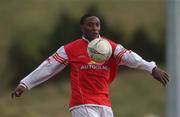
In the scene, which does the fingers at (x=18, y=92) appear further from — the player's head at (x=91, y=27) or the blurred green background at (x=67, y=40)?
the blurred green background at (x=67, y=40)

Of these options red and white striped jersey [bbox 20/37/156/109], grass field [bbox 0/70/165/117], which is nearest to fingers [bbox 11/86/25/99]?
red and white striped jersey [bbox 20/37/156/109]

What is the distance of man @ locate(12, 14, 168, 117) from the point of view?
11070mm

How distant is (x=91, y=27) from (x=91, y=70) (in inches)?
19.5

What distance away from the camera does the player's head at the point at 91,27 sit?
36.4 feet

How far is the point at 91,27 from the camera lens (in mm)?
11094

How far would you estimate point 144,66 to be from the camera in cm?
1112

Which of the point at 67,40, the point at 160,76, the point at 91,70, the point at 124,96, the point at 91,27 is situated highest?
the point at 91,27

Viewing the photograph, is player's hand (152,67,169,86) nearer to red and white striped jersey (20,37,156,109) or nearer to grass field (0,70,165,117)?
red and white striped jersey (20,37,156,109)

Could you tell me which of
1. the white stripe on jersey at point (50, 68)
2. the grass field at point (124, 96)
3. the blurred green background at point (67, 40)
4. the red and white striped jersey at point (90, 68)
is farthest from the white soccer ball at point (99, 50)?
the grass field at point (124, 96)

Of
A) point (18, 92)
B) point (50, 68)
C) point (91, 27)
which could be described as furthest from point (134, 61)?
point (18, 92)

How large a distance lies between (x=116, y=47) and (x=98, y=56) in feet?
0.78

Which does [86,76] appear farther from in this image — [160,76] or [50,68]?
[160,76]

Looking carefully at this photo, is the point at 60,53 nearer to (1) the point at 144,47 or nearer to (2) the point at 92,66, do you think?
(2) the point at 92,66

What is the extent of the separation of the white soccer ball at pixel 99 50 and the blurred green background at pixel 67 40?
84.1 feet
